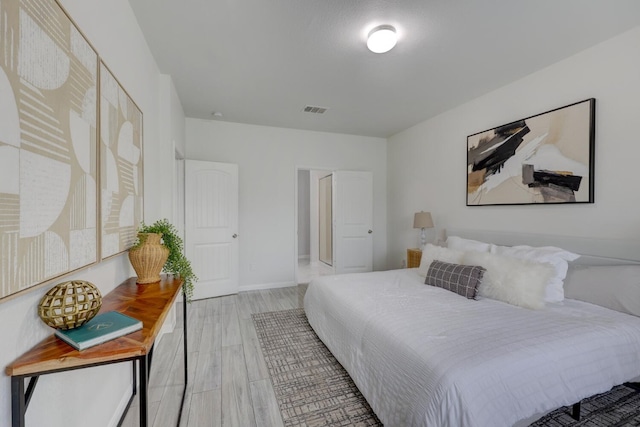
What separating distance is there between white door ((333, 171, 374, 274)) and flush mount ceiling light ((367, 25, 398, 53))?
274 centimetres

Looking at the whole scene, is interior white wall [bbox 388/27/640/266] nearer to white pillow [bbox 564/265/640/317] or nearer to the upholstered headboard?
the upholstered headboard

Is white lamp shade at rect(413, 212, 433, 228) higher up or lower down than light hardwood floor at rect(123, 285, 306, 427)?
higher up

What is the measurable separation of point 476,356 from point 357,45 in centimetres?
235


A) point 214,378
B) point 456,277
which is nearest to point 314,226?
point 456,277

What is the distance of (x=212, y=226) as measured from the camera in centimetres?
396

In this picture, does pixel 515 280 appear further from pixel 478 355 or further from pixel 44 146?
pixel 44 146

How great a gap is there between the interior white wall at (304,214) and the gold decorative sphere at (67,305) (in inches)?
244

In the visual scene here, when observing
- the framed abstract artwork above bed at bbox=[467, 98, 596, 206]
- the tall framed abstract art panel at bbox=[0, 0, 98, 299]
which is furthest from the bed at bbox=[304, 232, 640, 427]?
the tall framed abstract art panel at bbox=[0, 0, 98, 299]

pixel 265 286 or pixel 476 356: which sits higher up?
pixel 476 356

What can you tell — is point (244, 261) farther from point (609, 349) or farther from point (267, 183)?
point (609, 349)

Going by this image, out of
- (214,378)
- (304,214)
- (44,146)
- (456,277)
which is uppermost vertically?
(44,146)

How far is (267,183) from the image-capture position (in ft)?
14.6

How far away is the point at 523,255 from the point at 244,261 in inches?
141

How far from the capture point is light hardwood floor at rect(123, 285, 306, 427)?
168 centimetres
